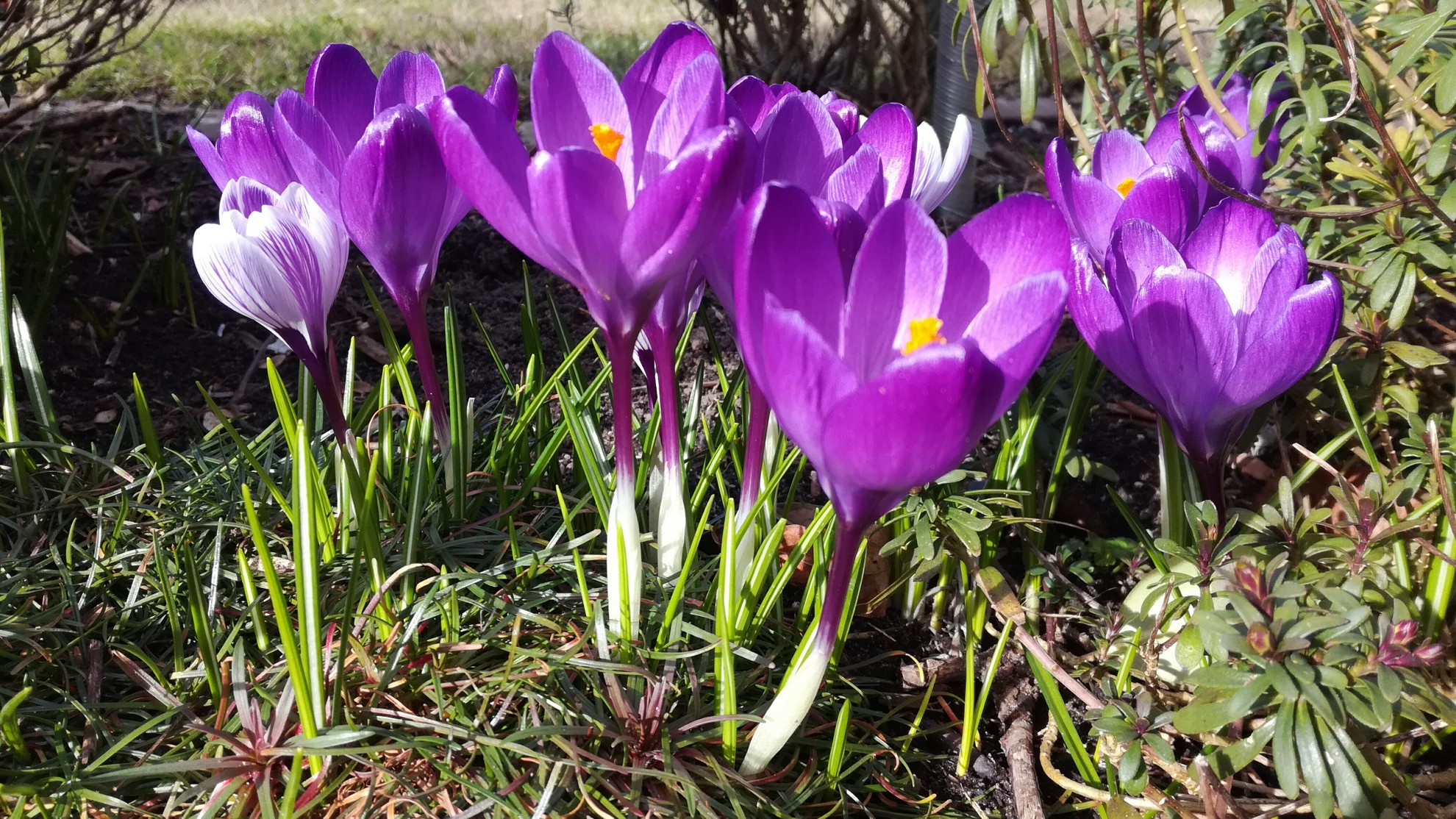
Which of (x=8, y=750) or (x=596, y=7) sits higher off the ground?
(x=596, y=7)

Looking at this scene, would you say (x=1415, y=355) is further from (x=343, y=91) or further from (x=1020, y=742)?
(x=343, y=91)

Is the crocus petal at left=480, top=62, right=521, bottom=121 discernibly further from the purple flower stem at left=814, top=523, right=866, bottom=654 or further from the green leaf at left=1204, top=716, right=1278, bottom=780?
the green leaf at left=1204, top=716, right=1278, bottom=780

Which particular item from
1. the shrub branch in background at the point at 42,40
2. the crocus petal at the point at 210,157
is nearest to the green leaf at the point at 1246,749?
the crocus petal at the point at 210,157

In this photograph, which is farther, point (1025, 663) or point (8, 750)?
point (1025, 663)

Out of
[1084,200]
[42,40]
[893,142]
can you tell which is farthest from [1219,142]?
[42,40]

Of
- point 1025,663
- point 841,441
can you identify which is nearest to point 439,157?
point 841,441

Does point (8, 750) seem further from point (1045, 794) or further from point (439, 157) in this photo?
point (1045, 794)

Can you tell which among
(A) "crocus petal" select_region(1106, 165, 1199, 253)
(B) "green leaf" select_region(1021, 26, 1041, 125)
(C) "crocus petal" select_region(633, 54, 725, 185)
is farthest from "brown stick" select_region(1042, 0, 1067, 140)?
(C) "crocus petal" select_region(633, 54, 725, 185)
